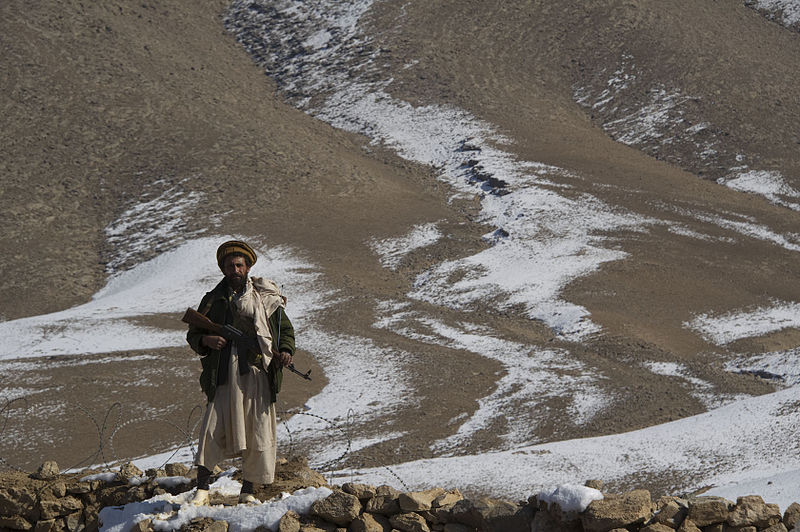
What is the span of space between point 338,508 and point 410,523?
543mm

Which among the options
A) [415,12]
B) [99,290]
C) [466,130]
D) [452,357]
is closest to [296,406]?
[452,357]

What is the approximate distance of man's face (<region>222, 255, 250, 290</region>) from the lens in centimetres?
792

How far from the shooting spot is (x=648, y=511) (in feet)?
22.1

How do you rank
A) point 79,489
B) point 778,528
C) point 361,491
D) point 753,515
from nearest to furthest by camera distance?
point 778,528
point 753,515
point 361,491
point 79,489

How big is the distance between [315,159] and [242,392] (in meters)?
46.4

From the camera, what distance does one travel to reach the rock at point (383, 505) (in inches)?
301

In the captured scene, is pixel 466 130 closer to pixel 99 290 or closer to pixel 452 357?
pixel 99 290

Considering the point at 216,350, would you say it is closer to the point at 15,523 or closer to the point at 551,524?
the point at 15,523

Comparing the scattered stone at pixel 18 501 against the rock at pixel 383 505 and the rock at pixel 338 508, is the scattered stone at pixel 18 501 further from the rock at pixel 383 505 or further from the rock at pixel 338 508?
the rock at pixel 383 505

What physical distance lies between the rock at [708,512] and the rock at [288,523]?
2.76 m

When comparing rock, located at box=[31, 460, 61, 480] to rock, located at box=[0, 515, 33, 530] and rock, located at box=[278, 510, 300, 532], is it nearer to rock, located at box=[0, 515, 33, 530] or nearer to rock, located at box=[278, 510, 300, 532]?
rock, located at box=[0, 515, 33, 530]

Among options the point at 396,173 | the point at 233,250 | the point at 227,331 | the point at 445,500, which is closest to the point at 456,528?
the point at 445,500

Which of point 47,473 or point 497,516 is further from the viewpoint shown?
point 47,473

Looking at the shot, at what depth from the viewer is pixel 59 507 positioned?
28.9 ft
